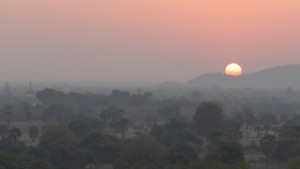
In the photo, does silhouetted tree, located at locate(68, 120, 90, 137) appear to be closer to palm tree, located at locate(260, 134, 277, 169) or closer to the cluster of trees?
the cluster of trees

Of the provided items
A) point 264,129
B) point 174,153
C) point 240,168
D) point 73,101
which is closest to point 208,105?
point 264,129

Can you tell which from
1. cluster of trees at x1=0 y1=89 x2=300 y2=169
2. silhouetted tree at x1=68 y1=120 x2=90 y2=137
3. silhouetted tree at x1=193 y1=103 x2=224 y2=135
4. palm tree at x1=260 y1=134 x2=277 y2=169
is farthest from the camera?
silhouetted tree at x1=193 y1=103 x2=224 y2=135

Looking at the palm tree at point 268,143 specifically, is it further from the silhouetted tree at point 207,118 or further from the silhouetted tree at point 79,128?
the silhouetted tree at point 79,128

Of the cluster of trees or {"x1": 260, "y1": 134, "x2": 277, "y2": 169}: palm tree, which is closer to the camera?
the cluster of trees

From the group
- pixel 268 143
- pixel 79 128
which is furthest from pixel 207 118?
pixel 268 143

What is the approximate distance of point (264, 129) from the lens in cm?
8275

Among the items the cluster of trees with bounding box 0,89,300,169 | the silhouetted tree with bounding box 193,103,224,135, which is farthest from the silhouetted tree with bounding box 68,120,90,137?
the silhouetted tree with bounding box 193,103,224,135

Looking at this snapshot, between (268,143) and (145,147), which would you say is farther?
(268,143)

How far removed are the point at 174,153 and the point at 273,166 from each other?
10981 millimetres

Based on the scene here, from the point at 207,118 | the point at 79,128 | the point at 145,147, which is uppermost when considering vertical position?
the point at 207,118

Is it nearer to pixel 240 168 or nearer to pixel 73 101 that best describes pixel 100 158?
pixel 240 168

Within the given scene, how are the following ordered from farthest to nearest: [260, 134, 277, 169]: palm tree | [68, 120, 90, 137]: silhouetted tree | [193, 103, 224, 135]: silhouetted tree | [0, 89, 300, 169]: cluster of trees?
[193, 103, 224, 135]: silhouetted tree
[68, 120, 90, 137]: silhouetted tree
[260, 134, 277, 169]: palm tree
[0, 89, 300, 169]: cluster of trees

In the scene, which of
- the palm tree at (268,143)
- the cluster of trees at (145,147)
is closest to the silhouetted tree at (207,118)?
the cluster of trees at (145,147)

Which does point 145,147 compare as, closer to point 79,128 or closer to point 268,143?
point 268,143
